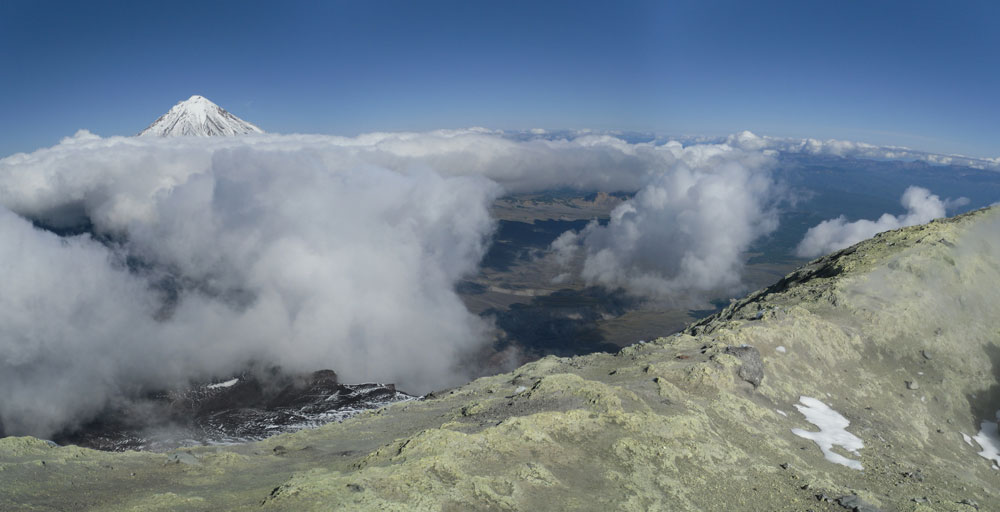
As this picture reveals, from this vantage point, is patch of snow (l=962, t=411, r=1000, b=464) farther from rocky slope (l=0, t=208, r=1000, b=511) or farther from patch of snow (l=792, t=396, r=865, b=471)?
patch of snow (l=792, t=396, r=865, b=471)

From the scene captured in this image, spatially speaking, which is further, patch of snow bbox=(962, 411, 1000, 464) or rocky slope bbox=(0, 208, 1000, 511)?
patch of snow bbox=(962, 411, 1000, 464)

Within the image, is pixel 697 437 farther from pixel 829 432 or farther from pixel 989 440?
pixel 989 440

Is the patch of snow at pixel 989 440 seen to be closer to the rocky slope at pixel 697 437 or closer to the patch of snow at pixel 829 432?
the rocky slope at pixel 697 437

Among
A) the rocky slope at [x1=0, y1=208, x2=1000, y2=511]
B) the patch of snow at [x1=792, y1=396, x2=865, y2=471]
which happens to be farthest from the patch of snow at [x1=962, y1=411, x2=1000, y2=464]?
the patch of snow at [x1=792, y1=396, x2=865, y2=471]

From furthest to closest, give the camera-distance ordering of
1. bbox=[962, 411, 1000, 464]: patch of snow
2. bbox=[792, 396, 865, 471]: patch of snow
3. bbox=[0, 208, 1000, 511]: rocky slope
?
bbox=[962, 411, 1000, 464]: patch of snow, bbox=[792, 396, 865, 471]: patch of snow, bbox=[0, 208, 1000, 511]: rocky slope

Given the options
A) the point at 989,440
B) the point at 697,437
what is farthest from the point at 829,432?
the point at 989,440

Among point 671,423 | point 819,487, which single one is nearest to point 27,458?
point 671,423

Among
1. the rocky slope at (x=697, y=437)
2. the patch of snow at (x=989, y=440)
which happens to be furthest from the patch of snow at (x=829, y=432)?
the patch of snow at (x=989, y=440)
